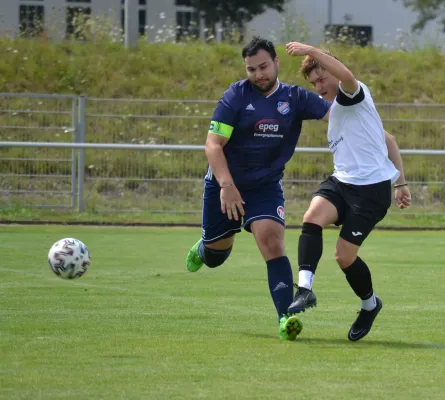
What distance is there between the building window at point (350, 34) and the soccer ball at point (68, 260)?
19.1 m

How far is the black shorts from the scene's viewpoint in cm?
742

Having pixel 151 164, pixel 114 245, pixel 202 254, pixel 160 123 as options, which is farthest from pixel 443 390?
pixel 160 123

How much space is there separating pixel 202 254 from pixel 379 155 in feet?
6.51

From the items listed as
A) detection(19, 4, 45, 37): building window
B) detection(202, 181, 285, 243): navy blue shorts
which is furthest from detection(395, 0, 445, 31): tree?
detection(202, 181, 285, 243): navy blue shorts

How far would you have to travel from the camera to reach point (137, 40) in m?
27.1

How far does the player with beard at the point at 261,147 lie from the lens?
759 cm

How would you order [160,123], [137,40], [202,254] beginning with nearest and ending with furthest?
1. [202,254]
2. [160,123]
3. [137,40]

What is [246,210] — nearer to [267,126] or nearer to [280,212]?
[280,212]

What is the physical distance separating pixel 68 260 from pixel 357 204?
262 cm

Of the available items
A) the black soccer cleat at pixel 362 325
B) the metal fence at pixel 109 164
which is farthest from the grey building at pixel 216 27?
the black soccer cleat at pixel 362 325

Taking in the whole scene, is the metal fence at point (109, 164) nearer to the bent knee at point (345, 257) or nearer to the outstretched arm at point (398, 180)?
the outstretched arm at point (398, 180)

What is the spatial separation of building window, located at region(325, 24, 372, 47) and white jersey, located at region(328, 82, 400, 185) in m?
19.9

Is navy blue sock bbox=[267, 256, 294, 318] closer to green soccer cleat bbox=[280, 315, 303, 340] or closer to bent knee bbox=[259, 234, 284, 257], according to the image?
bent knee bbox=[259, 234, 284, 257]

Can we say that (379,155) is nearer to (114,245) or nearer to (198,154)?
(114,245)
